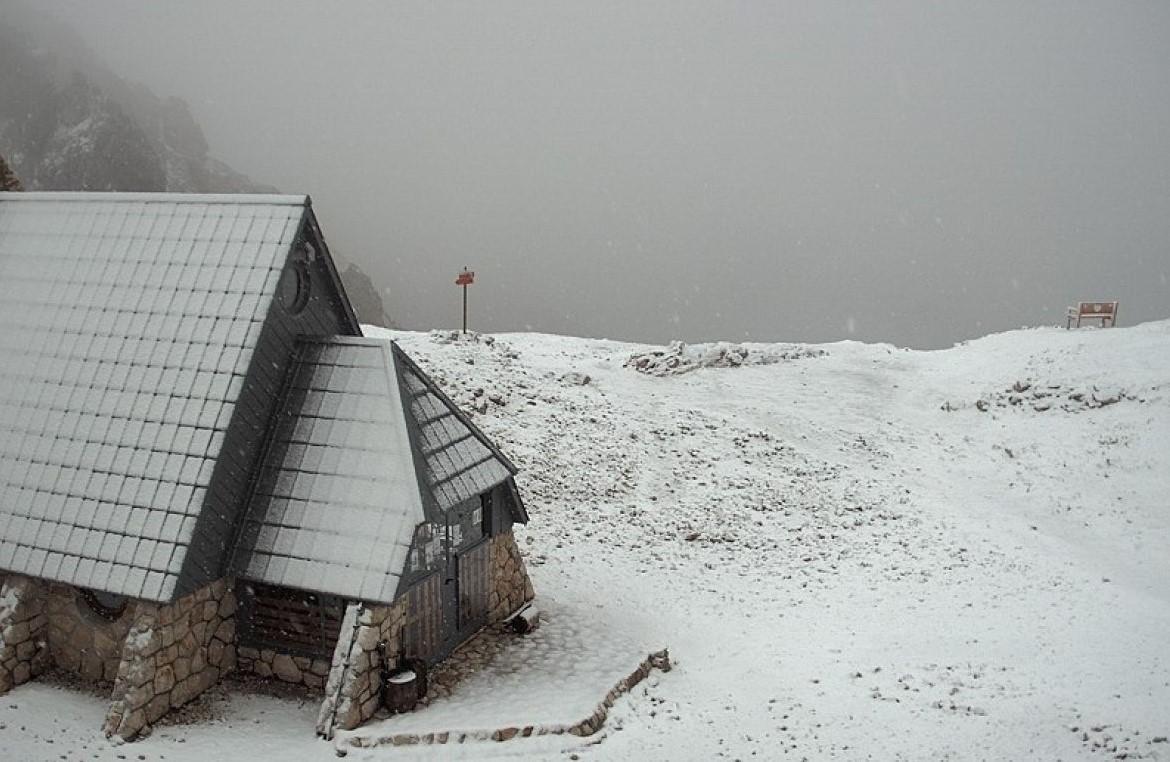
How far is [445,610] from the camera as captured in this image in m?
13.6

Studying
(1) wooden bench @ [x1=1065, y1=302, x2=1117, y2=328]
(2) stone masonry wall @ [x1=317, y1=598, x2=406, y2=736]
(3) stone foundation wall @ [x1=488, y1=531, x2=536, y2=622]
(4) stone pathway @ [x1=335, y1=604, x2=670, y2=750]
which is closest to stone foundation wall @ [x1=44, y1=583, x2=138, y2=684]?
(2) stone masonry wall @ [x1=317, y1=598, x2=406, y2=736]

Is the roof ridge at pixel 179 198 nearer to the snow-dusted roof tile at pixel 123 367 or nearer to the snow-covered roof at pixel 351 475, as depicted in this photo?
the snow-dusted roof tile at pixel 123 367

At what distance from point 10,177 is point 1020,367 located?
109 feet

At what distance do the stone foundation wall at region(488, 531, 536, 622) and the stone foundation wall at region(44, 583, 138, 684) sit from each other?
581 cm

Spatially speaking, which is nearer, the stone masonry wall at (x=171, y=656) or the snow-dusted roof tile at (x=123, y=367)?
the stone masonry wall at (x=171, y=656)

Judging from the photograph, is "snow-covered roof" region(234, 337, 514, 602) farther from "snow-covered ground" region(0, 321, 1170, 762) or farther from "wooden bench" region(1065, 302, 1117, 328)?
"wooden bench" region(1065, 302, 1117, 328)

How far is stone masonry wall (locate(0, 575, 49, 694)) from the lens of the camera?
11945mm

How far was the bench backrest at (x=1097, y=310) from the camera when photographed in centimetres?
3471

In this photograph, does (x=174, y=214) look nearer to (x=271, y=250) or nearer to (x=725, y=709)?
(x=271, y=250)

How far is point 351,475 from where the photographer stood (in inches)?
470

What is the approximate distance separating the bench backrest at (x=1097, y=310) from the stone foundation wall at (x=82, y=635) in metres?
36.2

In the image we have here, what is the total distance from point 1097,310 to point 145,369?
118 feet

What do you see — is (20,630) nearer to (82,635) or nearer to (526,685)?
(82,635)

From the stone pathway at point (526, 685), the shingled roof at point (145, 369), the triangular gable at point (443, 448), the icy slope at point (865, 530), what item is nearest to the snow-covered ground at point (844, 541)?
the icy slope at point (865, 530)
